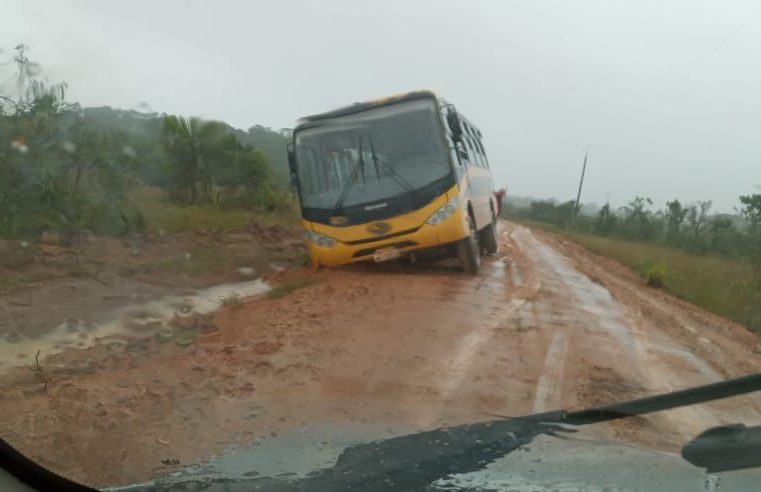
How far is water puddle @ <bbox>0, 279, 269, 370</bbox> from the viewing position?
6676 millimetres

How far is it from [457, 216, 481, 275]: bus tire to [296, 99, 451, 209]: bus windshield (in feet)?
4.01

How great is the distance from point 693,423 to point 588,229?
43.2 metres

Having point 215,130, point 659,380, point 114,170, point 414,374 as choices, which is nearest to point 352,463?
point 414,374

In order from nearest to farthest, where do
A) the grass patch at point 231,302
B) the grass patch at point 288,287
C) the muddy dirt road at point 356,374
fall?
the muddy dirt road at point 356,374
the grass patch at point 231,302
the grass patch at point 288,287

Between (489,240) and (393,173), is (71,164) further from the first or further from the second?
Result: (489,240)

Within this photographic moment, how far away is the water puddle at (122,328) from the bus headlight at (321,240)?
5.99 feet

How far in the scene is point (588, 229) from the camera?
46.6m

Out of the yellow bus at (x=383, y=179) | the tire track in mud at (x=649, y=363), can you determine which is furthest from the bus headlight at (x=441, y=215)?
the tire track in mud at (x=649, y=363)

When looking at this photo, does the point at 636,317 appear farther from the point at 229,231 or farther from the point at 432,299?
the point at 229,231

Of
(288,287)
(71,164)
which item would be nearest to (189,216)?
(71,164)

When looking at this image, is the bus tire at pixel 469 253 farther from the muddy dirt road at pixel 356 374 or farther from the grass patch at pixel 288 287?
the grass patch at pixel 288 287

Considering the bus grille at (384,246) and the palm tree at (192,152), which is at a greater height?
the palm tree at (192,152)

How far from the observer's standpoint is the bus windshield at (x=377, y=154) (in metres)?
11.1

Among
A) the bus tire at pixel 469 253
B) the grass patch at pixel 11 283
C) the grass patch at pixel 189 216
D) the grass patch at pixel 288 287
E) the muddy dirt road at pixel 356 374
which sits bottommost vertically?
the muddy dirt road at pixel 356 374
